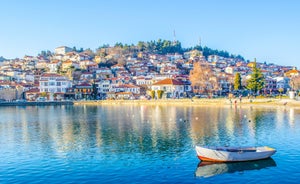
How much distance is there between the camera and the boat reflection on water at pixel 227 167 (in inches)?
749

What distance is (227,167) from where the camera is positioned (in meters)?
19.9

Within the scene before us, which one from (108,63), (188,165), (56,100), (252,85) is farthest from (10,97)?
(188,165)

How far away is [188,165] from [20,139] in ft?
61.5

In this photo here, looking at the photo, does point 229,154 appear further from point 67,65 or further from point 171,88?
point 67,65

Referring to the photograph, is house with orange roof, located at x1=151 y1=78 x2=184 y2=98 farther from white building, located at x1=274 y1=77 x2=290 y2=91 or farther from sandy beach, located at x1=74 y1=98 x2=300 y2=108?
white building, located at x1=274 y1=77 x2=290 y2=91

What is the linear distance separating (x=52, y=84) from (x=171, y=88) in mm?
37814

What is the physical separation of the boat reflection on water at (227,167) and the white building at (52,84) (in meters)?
88.2

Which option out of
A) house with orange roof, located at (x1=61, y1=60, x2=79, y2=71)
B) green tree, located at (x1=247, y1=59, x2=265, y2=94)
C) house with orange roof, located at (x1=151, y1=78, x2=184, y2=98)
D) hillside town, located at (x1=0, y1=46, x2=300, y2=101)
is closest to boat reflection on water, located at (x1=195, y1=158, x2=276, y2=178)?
green tree, located at (x1=247, y1=59, x2=265, y2=94)

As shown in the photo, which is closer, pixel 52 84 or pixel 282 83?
pixel 52 84

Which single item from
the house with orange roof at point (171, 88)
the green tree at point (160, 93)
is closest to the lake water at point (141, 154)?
the green tree at point (160, 93)

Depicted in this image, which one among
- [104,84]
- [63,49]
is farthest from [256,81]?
[63,49]

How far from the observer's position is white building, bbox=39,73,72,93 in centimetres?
10088

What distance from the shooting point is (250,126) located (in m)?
36.9

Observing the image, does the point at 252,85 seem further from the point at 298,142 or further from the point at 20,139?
the point at 20,139
